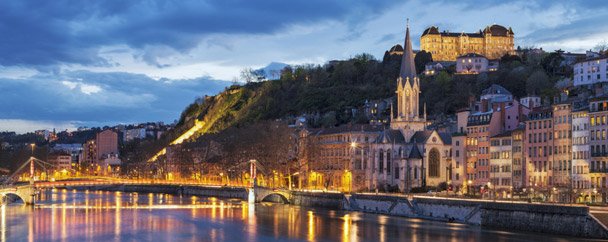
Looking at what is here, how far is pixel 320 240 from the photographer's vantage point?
60.9 meters

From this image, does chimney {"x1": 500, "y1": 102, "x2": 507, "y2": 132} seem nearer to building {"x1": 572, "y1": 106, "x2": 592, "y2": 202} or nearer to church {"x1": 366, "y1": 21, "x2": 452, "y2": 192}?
church {"x1": 366, "y1": 21, "x2": 452, "y2": 192}

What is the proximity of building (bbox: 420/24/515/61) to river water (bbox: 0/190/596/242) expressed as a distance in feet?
290

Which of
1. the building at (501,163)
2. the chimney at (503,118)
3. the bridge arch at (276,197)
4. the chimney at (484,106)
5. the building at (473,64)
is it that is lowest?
the bridge arch at (276,197)

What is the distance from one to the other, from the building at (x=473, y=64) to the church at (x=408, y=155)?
150 ft

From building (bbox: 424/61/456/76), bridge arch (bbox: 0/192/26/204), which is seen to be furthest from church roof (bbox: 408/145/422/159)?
building (bbox: 424/61/456/76)

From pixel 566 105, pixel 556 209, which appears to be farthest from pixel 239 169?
pixel 556 209

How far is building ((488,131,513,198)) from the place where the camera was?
8919 centimetres

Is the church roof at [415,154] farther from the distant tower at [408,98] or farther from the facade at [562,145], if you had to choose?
the facade at [562,145]

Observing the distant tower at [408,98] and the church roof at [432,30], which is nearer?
the distant tower at [408,98]

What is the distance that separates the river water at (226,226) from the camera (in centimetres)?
6206

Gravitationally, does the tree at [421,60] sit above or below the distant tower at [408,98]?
above

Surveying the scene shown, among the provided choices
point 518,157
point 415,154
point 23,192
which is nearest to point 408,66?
point 415,154

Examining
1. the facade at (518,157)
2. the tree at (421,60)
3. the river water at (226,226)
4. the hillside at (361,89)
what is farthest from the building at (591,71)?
the tree at (421,60)

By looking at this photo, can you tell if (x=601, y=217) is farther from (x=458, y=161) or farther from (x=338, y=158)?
(x=338, y=158)
